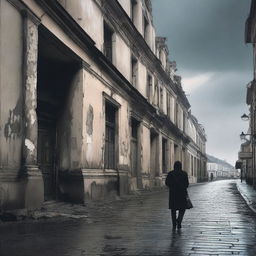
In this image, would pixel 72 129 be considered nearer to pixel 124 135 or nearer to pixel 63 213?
pixel 63 213

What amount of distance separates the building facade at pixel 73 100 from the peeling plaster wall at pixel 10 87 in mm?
23

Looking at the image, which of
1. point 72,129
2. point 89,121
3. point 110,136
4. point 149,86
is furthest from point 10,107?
point 149,86

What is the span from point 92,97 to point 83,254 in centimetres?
1108

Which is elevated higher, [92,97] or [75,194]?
[92,97]

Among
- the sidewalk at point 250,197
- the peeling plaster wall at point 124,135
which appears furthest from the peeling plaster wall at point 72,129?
the sidewalk at point 250,197

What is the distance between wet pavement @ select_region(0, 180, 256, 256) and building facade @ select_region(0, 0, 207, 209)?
1.63 metres

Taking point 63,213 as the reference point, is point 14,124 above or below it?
above

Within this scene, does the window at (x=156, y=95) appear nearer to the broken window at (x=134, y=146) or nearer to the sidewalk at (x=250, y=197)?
the broken window at (x=134, y=146)

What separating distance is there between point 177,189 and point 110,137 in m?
10.8

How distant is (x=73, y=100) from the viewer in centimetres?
1611

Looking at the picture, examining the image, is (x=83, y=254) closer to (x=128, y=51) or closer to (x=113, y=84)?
(x=113, y=84)

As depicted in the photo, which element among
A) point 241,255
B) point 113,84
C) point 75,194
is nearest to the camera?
point 241,255

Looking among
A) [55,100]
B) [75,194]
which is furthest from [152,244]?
[55,100]

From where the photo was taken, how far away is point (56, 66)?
16031mm
